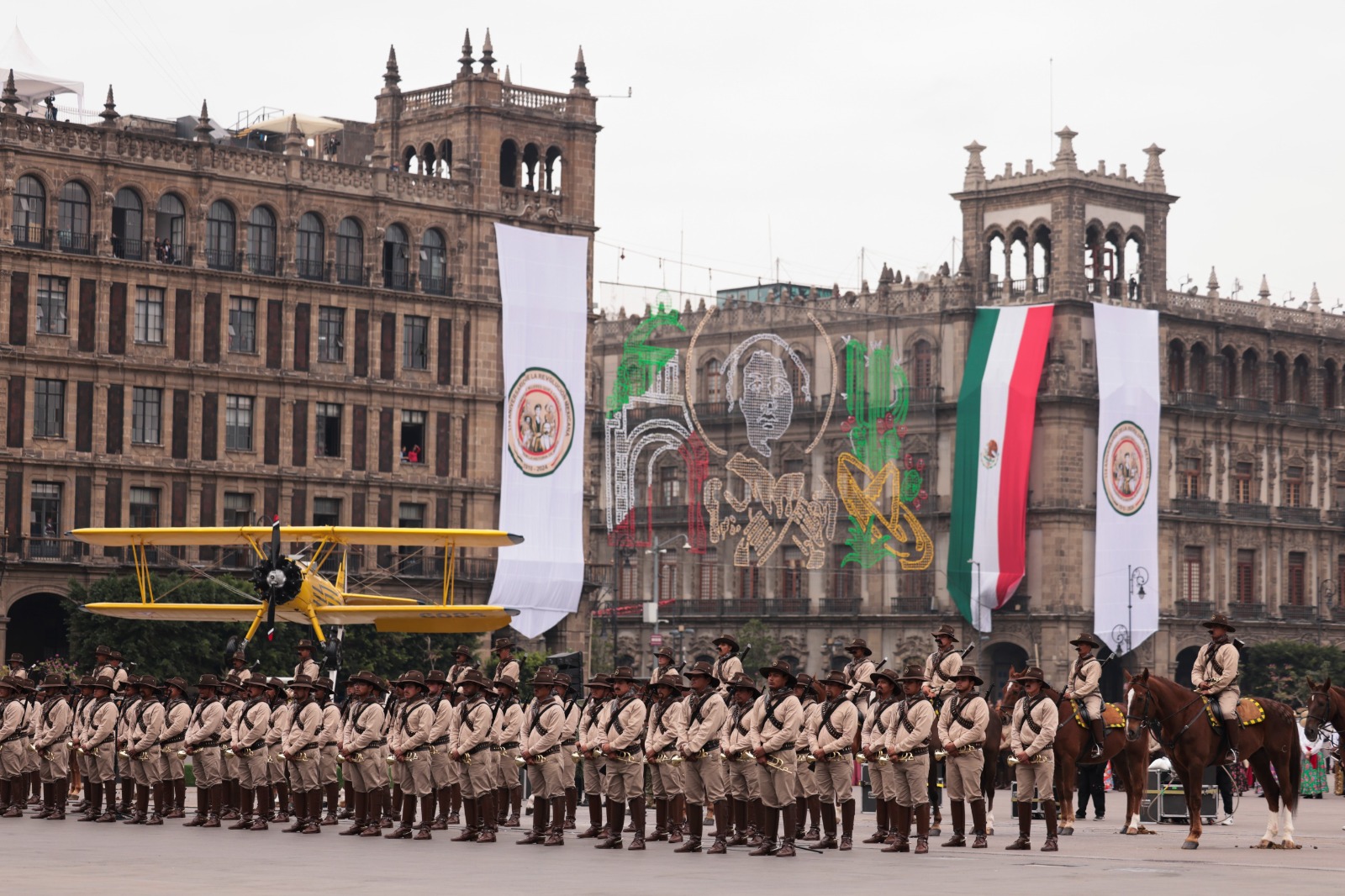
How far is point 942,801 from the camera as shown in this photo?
4319cm

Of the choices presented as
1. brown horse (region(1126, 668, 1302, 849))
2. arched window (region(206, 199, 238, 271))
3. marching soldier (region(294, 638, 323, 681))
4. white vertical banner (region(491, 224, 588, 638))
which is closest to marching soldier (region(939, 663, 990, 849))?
brown horse (region(1126, 668, 1302, 849))

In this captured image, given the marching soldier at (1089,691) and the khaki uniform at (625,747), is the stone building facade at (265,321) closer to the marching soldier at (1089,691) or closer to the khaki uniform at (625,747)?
the marching soldier at (1089,691)

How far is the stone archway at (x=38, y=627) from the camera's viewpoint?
7631 cm

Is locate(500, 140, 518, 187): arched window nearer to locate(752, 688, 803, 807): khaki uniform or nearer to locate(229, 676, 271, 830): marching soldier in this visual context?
locate(229, 676, 271, 830): marching soldier

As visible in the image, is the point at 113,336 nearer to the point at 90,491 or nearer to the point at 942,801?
the point at 90,491

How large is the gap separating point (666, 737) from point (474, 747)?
269 centimetres

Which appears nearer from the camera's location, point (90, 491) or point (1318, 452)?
point (90, 491)

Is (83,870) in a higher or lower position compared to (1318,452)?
lower

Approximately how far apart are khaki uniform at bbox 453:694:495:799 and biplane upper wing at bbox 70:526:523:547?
21961 mm

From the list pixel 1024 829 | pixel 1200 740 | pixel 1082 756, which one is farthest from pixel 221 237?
pixel 1200 740

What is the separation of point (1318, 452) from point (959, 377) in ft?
66.9

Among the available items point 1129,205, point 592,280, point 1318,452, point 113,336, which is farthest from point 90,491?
point 1318,452

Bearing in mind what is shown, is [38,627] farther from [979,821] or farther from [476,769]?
[979,821]

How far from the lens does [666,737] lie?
32.2 m
